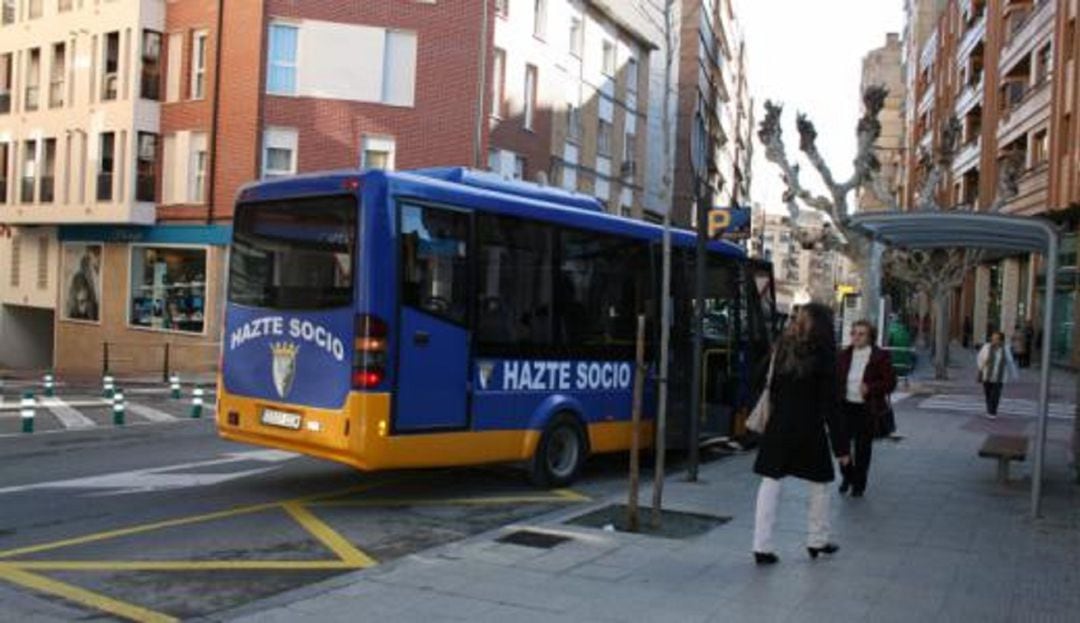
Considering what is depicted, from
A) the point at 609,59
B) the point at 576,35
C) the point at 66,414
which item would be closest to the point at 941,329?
the point at 576,35

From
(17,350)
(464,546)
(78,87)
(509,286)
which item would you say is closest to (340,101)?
(78,87)

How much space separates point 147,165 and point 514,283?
25.1 m

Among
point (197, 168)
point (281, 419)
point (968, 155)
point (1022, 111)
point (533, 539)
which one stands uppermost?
point (968, 155)

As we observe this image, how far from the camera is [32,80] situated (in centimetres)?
3641

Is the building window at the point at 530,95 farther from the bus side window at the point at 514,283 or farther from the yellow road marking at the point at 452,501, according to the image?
the yellow road marking at the point at 452,501

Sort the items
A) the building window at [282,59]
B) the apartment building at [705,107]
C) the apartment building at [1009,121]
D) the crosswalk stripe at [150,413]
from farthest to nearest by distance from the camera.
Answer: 1. the apartment building at [705,107]
2. the apartment building at [1009,121]
3. the building window at [282,59]
4. the crosswalk stripe at [150,413]

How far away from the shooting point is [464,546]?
7.63 m

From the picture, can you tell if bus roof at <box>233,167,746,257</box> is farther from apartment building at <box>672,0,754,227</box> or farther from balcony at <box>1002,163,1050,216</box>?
apartment building at <box>672,0,754,227</box>

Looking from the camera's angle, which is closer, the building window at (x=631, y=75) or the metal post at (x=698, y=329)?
the metal post at (x=698, y=329)

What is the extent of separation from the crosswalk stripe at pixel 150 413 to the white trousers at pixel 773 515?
11367 millimetres

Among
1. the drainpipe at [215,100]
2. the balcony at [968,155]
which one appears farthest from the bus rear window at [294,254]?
the balcony at [968,155]

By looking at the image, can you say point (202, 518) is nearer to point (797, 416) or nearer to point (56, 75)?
point (797, 416)

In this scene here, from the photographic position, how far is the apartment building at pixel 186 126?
29391 millimetres

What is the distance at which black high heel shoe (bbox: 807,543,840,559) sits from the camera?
7.60 metres
